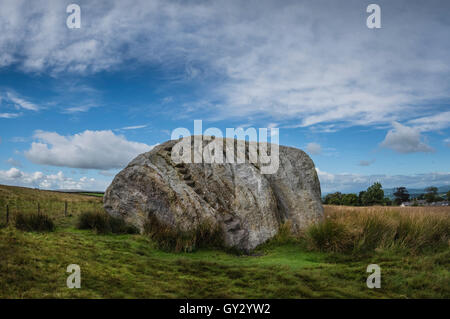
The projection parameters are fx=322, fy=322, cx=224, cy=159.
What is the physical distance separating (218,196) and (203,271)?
184 inches

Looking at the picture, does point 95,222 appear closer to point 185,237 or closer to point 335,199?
point 185,237

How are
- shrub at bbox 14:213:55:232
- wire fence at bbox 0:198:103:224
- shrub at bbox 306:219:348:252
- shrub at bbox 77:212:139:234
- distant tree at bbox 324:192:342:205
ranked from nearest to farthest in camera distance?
shrub at bbox 306:219:348:252 < shrub at bbox 14:213:55:232 < shrub at bbox 77:212:139:234 < wire fence at bbox 0:198:103:224 < distant tree at bbox 324:192:342:205

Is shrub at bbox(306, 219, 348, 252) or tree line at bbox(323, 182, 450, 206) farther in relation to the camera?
tree line at bbox(323, 182, 450, 206)

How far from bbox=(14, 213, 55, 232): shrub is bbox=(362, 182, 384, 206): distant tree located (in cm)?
4731

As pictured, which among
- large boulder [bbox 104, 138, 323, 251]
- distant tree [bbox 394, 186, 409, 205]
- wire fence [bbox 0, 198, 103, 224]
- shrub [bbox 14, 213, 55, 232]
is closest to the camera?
shrub [bbox 14, 213, 55, 232]

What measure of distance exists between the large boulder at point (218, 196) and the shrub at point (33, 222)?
2.50 m

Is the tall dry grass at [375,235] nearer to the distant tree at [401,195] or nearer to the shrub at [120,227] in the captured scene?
the shrub at [120,227]

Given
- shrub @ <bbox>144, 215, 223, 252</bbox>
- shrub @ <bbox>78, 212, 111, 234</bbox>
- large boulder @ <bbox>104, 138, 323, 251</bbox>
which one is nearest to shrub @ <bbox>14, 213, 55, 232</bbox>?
shrub @ <bbox>78, 212, 111, 234</bbox>

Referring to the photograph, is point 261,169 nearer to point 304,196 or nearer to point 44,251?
point 304,196

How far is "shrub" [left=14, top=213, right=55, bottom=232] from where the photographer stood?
1158 cm

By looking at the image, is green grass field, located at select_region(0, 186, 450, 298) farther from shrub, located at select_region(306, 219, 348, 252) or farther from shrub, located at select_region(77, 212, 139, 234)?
shrub, located at select_region(77, 212, 139, 234)

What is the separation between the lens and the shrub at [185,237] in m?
10.6
